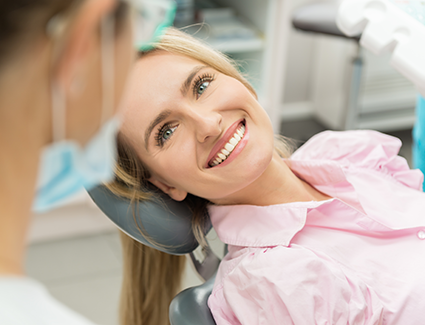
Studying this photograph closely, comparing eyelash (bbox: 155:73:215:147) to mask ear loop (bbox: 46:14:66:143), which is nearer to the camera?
mask ear loop (bbox: 46:14:66:143)

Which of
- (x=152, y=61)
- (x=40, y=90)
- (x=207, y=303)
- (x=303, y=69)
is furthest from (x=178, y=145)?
(x=303, y=69)

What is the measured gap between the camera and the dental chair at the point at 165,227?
0.97 metres

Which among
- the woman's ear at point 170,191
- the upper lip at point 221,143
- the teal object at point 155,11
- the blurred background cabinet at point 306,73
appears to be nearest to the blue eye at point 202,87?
the upper lip at point 221,143

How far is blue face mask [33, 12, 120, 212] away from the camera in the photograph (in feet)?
1.56

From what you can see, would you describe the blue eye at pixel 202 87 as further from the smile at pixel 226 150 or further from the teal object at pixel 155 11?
the teal object at pixel 155 11

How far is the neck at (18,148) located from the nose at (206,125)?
0.51 metres

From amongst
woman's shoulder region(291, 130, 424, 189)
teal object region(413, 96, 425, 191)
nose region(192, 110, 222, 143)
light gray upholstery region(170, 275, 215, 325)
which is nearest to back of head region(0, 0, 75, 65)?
nose region(192, 110, 222, 143)

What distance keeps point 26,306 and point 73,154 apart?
163 mm

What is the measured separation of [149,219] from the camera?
1021mm

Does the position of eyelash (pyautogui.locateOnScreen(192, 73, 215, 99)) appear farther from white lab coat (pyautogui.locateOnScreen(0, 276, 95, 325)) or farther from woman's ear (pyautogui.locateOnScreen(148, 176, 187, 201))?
white lab coat (pyautogui.locateOnScreen(0, 276, 95, 325))

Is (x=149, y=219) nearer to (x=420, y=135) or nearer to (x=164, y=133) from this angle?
(x=164, y=133)

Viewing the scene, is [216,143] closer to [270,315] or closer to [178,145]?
[178,145]

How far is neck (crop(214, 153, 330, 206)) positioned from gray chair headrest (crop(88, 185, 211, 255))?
0.14 meters

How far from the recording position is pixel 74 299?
1981mm
